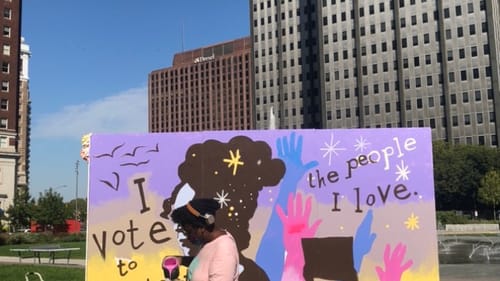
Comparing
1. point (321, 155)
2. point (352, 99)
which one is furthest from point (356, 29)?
point (321, 155)

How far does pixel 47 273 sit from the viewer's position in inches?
521

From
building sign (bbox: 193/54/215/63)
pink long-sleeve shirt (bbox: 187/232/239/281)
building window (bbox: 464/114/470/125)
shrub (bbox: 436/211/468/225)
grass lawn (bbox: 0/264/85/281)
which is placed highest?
building sign (bbox: 193/54/215/63)

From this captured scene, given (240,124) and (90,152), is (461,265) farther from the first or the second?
(240,124)

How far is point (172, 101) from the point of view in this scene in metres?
165

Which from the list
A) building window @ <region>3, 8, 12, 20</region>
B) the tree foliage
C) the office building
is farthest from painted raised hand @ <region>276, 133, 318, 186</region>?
the office building

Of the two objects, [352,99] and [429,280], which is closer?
[429,280]

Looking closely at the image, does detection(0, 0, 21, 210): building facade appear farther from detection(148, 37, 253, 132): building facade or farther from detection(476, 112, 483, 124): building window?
detection(148, 37, 253, 132): building facade

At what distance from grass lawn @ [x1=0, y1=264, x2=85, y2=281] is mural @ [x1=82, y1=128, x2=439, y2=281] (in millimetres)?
4845

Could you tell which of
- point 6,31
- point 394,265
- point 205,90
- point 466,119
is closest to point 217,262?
point 394,265

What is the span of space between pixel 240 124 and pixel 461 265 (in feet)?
462

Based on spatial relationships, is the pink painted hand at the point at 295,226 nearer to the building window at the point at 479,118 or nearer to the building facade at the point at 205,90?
the building window at the point at 479,118

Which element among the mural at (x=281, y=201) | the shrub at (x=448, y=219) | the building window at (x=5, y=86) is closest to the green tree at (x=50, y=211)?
the building window at (x=5, y=86)

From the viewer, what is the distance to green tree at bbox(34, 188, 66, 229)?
47844 millimetres

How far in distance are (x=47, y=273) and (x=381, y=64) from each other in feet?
287
